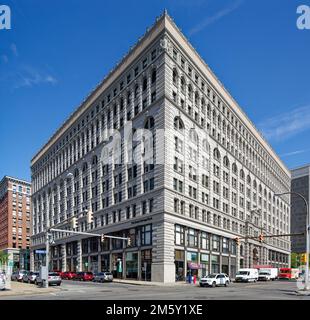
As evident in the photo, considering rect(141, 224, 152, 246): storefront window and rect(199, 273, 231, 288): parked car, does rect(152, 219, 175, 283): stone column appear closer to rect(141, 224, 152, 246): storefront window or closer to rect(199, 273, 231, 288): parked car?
rect(141, 224, 152, 246): storefront window

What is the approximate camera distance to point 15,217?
159 meters

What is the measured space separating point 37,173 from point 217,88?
67238 mm

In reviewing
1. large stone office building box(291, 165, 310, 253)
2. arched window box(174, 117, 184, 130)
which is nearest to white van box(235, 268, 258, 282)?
arched window box(174, 117, 184, 130)

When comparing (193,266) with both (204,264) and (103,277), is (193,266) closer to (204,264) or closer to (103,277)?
(204,264)

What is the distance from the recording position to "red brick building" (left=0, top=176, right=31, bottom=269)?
156 metres

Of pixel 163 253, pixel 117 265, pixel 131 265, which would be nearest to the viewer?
pixel 163 253

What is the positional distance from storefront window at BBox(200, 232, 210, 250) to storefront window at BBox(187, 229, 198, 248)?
7.90 ft

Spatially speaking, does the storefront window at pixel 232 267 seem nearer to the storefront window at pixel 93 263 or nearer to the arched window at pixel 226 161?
the arched window at pixel 226 161

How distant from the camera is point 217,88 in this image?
7988cm

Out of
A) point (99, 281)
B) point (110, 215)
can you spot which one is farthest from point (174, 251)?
point (110, 215)

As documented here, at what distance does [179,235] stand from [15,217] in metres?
115

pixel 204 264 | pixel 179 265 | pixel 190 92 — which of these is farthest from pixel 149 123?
pixel 204 264

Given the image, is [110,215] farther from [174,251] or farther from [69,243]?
[69,243]
